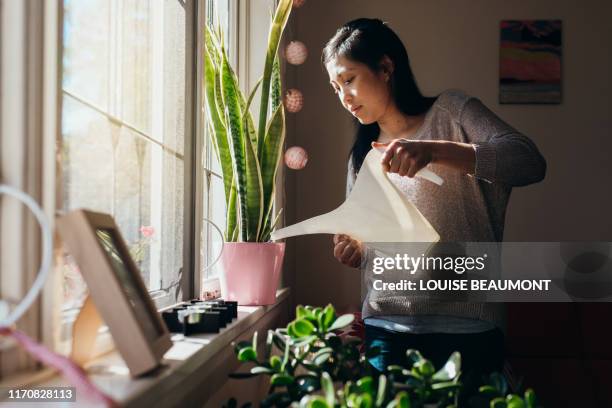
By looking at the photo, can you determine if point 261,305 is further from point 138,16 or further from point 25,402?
point 25,402

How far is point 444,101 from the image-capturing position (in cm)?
134

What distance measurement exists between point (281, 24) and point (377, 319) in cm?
85

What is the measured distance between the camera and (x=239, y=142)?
1652 millimetres

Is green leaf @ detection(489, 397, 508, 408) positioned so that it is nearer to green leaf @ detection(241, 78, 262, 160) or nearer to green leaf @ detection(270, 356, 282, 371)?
green leaf @ detection(270, 356, 282, 371)

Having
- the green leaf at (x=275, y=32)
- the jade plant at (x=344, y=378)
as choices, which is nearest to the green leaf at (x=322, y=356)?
the jade plant at (x=344, y=378)

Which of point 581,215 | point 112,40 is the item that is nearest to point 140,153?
point 112,40

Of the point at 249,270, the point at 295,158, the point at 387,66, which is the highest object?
the point at 387,66

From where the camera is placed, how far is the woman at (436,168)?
1172 mm

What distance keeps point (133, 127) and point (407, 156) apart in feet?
1.78

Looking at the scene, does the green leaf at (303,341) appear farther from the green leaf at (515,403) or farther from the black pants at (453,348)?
the black pants at (453,348)

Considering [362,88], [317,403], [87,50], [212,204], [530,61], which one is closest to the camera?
[317,403]

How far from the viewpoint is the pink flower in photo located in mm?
1282

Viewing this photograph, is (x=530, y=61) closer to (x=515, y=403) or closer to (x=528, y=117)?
(x=528, y=117)

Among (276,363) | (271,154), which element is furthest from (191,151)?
(276,363)
